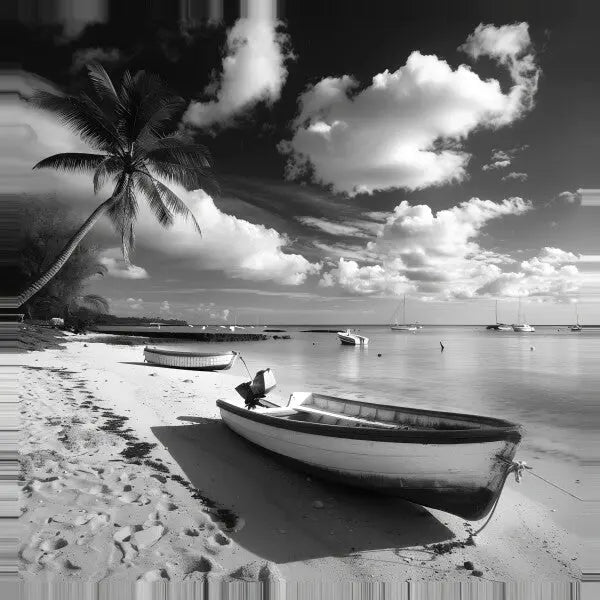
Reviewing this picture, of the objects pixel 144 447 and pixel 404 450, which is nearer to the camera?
pixel 404 450

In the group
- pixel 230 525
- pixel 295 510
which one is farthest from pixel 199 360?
pixel 230 525

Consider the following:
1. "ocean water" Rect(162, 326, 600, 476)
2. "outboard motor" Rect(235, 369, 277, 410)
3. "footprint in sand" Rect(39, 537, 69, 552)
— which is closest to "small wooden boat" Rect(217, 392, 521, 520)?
"outboard motor" Rect(235, 369, 277, 410)

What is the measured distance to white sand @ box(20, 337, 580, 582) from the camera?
133 inches

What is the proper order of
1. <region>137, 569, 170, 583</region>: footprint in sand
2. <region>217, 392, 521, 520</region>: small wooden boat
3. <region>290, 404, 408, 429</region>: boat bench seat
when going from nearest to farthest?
1. <region>137, 569, 170, 583</region>: footprint in sand
2. <region>217, 392, 521, 520</region>: small wooden boat
3. <region>290, 404, 408, 429</region>: boat bench seat

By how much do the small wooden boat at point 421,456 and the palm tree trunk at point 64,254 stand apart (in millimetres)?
6872

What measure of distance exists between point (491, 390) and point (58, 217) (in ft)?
89.5

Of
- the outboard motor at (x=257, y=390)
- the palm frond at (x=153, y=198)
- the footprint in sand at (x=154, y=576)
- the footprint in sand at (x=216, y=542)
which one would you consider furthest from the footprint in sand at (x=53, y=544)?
the palm frond at (x=153, y=198)

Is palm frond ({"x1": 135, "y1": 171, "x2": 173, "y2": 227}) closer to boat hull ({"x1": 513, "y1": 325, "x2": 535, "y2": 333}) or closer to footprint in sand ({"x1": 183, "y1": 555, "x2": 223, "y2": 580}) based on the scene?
footprint in sand ({"x1": 183, "y1": 555, "x2": 223, "y2": 580})

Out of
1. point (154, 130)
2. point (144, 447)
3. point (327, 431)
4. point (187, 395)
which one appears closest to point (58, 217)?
point (154, 130)

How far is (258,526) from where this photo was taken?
4.11 meters

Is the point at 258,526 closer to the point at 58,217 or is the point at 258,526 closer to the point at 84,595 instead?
the point at 84,595

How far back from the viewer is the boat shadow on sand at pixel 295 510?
3.84m

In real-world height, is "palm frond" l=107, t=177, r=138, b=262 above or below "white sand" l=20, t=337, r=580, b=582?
above

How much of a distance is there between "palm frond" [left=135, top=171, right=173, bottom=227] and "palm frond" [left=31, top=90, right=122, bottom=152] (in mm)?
1216
